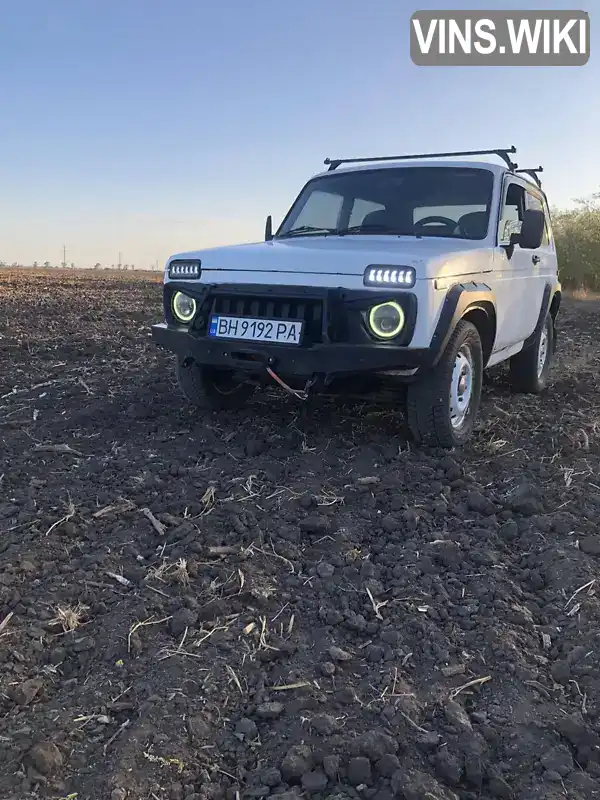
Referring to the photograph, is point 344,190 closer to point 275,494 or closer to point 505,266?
point 505,266

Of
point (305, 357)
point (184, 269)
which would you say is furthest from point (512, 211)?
point (184, 269)

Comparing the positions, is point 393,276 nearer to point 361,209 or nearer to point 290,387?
point 290,387

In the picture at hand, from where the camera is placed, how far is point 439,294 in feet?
12.4

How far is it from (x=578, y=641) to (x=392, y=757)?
3.16ft

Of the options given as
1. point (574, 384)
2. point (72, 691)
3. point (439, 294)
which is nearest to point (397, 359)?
point (439, 294)

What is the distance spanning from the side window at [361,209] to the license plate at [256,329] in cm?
148

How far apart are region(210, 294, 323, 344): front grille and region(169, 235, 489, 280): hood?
0.55 feet

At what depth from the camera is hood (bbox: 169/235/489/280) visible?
3730mm

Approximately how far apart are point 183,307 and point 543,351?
382 centimetres

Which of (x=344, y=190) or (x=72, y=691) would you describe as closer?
(x=72, y=691)

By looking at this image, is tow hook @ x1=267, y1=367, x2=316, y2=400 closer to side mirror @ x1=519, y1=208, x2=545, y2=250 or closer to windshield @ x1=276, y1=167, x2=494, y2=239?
windshield @ x1=276, y1=167, x2=494, y2=239

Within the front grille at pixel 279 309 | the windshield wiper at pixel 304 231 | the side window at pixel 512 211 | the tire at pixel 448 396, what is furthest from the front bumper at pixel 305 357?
the side window at pixel 512 211

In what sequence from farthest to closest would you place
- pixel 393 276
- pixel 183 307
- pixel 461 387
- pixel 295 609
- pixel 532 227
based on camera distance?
pixel 532 227
pixel 183 307
pixel 461 387
pixel 393 276
pixel 295 609

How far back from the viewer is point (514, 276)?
5.21 meters
